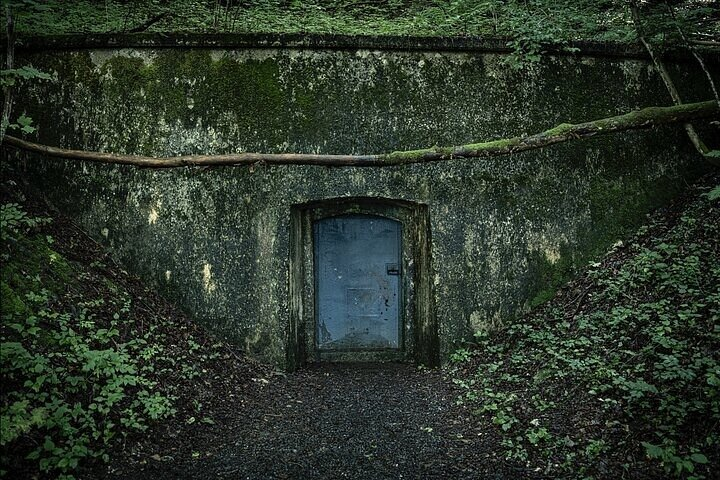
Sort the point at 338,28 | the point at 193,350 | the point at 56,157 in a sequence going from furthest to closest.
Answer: the point at 338,28, the point at 56,157, the point at 193,350

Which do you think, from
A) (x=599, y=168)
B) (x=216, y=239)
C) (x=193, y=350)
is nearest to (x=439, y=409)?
(x=193, y=350)

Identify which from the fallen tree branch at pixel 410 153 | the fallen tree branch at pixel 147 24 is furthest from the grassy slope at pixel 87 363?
the fallen tree branch at pixel 147 24

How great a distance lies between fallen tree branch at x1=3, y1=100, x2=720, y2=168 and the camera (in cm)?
496

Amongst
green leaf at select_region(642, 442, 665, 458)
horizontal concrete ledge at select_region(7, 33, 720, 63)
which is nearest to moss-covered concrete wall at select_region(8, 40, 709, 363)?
horizontal concrete ledge at select_region(7, 33, 720, 63)

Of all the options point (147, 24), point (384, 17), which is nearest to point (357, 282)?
point (384, 17)

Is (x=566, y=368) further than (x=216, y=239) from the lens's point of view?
No

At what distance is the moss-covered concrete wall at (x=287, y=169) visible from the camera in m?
5.59

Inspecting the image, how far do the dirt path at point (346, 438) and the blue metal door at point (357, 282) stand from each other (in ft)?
2.68

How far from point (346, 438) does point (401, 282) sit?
7.85 ft

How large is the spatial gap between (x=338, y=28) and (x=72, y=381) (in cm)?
498

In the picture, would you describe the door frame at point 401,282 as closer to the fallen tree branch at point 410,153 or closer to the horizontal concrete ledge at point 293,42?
the fallen tree branch at point 410,153

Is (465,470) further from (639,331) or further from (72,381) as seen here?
(72,381)

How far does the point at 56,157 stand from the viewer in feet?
17.9

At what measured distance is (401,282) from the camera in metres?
6.20
